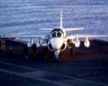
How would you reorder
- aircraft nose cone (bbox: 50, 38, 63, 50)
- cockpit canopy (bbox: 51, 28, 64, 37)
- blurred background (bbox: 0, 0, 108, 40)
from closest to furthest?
1. aircraft nose cone (bbox: 50, 38, 63, 50)
2. cockpit canopy (bbox: 51, 28, 64, 37)
3. blurred background (bbox: 0, 0, 108, 40)

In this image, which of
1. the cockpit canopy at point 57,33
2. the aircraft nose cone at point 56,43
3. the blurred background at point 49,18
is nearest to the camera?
the aircraft nose cone at point 56,43

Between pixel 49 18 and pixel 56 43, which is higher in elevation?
pixel 56 43

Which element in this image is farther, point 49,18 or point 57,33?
point 49,18

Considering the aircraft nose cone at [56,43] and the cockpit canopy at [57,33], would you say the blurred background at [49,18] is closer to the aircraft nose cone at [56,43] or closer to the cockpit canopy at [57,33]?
the cockpit canopy at [57,33]

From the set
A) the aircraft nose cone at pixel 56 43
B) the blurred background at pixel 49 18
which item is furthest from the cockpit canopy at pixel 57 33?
the blurred background at pixel 49 18

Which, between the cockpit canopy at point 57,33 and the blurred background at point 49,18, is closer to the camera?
the cockpit canopy at point 57,33

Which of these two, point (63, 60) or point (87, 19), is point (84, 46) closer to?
point (63, 60)

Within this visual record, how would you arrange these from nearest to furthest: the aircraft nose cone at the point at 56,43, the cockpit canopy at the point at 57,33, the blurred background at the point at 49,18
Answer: the aircraft nose cone at the point at 56,43 < the cockpit canopy at the point at 57,33 < the blurred background at the point at 49,18

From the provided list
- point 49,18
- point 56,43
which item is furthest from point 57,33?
point 49,18

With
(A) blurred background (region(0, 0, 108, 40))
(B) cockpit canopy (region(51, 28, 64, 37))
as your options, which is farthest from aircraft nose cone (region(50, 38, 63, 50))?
(A) blurred background (region(0, 0, 108, 40))

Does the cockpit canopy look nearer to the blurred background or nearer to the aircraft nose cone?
the aircraft nose cone

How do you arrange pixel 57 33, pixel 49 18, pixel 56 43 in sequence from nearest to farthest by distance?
pixel 56 43 → pixel 57 33 → pixel 49 18

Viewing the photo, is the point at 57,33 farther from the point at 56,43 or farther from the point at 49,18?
the point at 49,18

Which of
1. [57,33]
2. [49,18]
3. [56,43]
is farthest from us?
[49,18]
